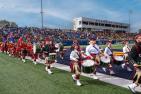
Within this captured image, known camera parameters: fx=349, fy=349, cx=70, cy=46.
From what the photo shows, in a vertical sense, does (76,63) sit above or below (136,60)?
below

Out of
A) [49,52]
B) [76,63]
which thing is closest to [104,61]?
[49,52]

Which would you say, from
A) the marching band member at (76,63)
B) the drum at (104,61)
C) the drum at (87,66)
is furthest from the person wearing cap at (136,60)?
the drum at (104,61)

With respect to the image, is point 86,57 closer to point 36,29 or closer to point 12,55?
point 12,55

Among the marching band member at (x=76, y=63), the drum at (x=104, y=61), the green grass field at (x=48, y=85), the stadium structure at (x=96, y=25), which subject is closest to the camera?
the green grass field at (x=48, y=85)

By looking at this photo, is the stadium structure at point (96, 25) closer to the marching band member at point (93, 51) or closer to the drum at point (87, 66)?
the marching band member at point (93, 51)

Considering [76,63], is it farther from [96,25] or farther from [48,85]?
[96,25]

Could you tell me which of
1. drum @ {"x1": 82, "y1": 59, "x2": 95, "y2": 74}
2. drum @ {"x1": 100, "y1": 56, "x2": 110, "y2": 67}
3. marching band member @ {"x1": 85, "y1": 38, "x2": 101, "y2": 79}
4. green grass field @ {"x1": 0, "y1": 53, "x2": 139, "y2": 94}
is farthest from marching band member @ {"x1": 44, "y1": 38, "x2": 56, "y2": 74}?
drum @ {"x1": 82, "y1": 59, "x2": 95, "y2": 74}

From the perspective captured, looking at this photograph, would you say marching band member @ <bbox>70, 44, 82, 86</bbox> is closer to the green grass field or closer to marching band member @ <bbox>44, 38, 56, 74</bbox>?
the green grass field

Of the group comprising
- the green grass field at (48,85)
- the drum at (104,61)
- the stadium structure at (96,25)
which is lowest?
the green grass field at (48,85)

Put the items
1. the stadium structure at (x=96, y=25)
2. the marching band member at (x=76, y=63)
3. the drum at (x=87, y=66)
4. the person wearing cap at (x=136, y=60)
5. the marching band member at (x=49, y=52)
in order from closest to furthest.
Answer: the person wearing cap at (x=136, y=60)
the drum at (x=87, y=66)
the marching band member at (x=76, y=63)
the marching band member at (x=49, y=52)
the stadium structure at (x=96, y=25)

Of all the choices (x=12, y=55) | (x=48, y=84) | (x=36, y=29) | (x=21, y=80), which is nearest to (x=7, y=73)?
(x=21, y=80)

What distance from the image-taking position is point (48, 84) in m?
13.1

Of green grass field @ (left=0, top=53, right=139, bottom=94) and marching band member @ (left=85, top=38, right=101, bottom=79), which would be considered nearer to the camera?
green grass field @ (left=0, top=53, right=139, bottom=94)

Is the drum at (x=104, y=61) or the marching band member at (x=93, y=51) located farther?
the drum at (x=104, y=61)
